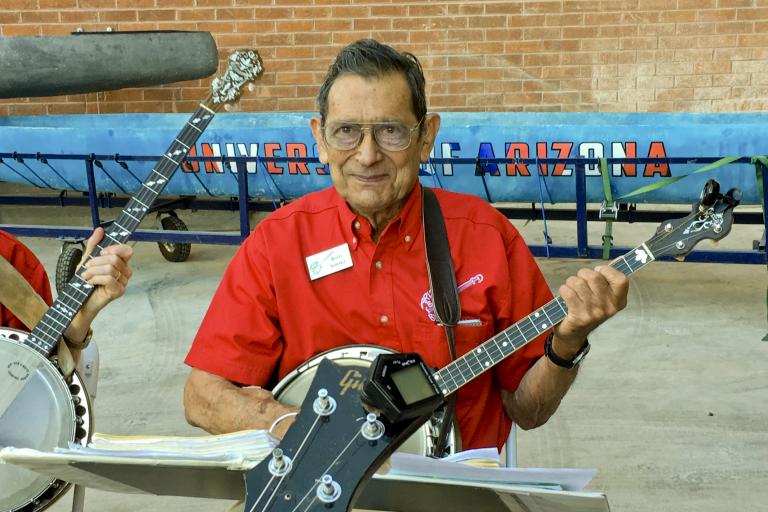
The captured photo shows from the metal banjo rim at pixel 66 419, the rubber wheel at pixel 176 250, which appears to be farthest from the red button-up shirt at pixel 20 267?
the rubber wheel at pixel 176 250

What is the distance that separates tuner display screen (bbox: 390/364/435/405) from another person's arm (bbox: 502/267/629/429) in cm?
72

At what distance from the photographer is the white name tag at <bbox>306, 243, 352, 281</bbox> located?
7.63ft

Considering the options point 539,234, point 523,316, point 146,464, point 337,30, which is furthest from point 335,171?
point 337,30

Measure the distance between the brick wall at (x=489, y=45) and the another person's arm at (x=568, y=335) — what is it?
6.09 metres

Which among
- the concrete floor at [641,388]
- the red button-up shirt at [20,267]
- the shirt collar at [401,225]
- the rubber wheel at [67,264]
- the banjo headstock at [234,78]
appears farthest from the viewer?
the rubber wheel at [67,264]

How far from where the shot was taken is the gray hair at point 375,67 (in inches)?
85.5

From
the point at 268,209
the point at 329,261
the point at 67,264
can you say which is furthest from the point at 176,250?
the point at 329,261

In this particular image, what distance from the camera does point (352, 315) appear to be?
7.59ft

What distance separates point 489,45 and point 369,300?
6170mm

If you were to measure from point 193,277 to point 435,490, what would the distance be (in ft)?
17.6

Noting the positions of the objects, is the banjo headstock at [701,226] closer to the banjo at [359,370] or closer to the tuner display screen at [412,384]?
the banjo at [359,370]

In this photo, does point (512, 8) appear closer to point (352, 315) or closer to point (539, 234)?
point (539, 234)

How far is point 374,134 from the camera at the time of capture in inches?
85.8

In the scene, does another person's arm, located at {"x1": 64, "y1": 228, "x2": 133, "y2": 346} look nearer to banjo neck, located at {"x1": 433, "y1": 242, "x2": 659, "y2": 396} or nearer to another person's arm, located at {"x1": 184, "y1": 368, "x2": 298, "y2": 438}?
another person's arm, located at {"x1": 184, "y1": 368, "x2": 298, "y2": 438}
